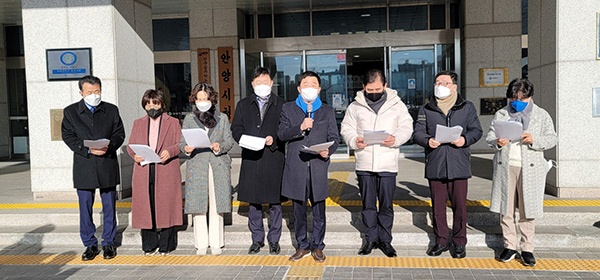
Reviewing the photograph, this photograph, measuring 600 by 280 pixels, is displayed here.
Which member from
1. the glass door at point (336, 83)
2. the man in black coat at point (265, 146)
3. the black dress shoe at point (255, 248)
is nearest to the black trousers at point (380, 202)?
the man in black coat at point (265, 146)

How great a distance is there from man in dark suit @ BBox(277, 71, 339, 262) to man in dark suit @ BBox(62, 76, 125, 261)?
1901 mm

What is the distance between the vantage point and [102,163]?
17.4 feet

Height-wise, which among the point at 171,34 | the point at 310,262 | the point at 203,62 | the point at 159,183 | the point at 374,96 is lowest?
the point at 310,262

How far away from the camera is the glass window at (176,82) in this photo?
544 inches

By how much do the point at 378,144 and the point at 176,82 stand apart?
10.1 m

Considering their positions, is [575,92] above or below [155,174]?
above

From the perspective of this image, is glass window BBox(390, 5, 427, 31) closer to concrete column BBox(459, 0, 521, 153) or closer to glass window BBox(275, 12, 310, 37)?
concrete column BBox(459, 0, 521, 153)

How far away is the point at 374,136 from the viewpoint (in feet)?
15.4

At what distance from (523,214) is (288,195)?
2260 mm

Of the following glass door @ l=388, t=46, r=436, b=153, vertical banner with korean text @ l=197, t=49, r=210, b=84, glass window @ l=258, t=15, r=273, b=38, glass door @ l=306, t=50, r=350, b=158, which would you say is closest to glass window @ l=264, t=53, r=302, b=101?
glass door @ l=306, t=50, r=350, b=158

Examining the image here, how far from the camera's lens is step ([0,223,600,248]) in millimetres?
5305

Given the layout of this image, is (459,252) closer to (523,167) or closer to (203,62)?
(523,167)

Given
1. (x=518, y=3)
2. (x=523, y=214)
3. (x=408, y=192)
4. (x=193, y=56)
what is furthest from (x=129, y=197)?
(x=518, y=3)

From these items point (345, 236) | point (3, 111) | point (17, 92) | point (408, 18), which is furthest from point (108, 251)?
point (17, 92)
